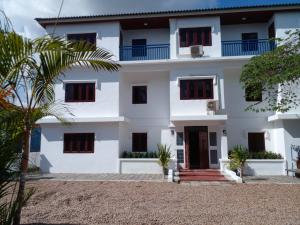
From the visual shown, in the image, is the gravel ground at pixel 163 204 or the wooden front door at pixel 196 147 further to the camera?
the wooden front door at pixel 196 147

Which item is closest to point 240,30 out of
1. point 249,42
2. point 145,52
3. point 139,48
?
point 249,42

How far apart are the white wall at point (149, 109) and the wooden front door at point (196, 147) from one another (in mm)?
1677

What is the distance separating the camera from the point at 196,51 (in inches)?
615

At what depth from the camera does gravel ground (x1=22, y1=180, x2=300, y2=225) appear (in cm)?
653

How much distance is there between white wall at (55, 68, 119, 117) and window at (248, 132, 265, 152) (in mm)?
7642

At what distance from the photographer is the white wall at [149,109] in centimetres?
1683

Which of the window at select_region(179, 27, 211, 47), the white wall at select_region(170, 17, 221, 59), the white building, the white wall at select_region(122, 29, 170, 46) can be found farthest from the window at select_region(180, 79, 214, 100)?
the white wall at select_region(122, 29, 170, 46)

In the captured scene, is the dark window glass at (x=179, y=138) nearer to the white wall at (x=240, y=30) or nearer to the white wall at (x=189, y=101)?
the white wall at (x=189, y=101)

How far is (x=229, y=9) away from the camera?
15.7 meters

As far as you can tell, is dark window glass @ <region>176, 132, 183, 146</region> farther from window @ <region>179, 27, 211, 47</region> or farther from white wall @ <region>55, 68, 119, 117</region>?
window @ <region>179, 27, 211, 47</region>

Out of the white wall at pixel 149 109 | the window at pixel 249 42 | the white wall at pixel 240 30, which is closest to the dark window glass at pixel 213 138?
the white wall at pixel 149 109

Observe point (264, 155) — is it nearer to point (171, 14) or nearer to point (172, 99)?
point (172, 99)

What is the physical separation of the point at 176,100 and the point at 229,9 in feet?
18.8

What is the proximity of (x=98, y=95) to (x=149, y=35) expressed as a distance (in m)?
5.10
